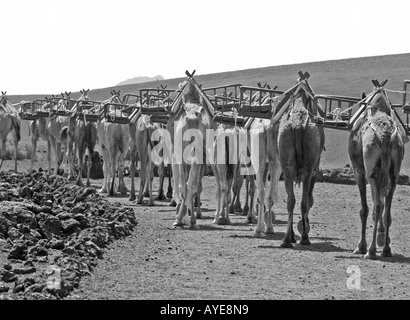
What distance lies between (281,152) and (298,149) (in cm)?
33

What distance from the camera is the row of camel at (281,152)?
653 inches

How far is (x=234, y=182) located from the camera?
2586cm

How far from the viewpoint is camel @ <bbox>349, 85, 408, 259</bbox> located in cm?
1641

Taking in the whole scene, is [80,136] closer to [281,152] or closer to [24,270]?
[281,152]

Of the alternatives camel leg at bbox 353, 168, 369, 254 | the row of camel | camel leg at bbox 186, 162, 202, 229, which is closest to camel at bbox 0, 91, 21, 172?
the row of camel

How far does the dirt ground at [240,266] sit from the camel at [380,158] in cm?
44

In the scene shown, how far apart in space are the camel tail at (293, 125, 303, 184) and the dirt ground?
132 centimetres

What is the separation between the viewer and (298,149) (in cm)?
1783

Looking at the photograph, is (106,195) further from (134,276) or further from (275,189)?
(134,276)

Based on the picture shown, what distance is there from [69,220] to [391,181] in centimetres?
587

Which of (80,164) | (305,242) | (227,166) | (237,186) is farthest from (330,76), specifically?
(305,242)

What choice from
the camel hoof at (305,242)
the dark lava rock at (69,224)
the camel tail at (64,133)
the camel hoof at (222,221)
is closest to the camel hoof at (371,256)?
the camel hoof at (305,242)

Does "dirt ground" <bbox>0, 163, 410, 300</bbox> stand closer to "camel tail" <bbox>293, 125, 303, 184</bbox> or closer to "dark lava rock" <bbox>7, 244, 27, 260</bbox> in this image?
"dark lava rock" <bbox>7, 244, 27, 260</bbox>
